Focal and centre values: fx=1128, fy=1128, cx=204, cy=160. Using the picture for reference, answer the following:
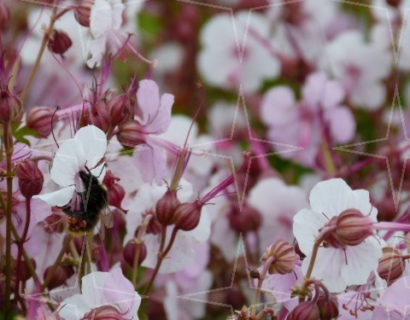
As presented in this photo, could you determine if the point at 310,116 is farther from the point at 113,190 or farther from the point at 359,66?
the point at 113,190

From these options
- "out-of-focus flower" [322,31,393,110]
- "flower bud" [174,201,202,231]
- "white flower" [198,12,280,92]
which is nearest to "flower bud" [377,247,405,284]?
"flower bud" [174,201,202,231]

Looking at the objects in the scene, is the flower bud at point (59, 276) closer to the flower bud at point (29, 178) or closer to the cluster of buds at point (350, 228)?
the flower bud at point (29, 178)

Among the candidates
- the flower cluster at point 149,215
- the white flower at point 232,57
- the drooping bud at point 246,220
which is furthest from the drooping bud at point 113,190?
the white flower at point 232,57

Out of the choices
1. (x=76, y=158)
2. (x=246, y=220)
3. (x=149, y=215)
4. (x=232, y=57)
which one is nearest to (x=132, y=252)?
(x=149, y=215)

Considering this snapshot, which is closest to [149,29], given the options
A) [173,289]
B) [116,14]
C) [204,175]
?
[204,175]

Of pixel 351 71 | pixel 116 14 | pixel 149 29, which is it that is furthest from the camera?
pixel 149 29

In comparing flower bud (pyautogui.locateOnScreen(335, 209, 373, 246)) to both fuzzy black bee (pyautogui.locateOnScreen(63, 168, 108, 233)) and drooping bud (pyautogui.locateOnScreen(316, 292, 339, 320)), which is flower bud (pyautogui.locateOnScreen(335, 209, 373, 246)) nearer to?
drooping bud (pyautogui.locateOnScreen(316, 292, 339, 320))

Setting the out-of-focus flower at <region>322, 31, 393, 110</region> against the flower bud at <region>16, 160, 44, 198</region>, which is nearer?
the flower bud at <region>16, 160, 44, 198</region>

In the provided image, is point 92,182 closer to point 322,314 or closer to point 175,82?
point 322,314

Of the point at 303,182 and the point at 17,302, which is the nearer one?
the point at 17,302
